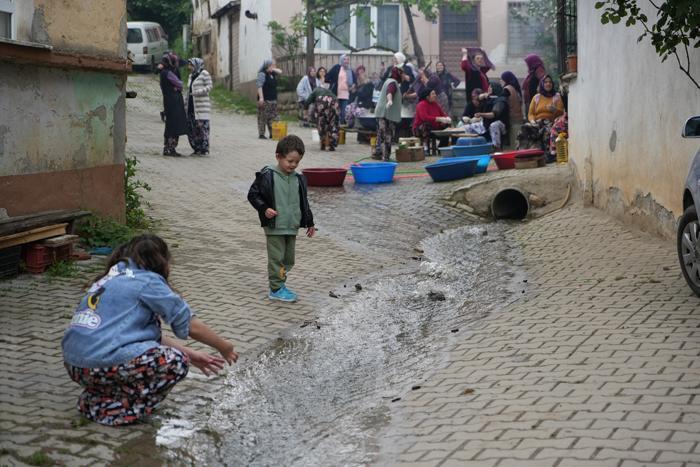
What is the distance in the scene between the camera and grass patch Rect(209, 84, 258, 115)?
106 ft

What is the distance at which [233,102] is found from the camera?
112 ft

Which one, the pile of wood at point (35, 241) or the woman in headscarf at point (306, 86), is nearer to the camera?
the pile of wood at point (35, 241)

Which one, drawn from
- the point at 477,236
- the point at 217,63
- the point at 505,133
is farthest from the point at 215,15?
the point at 477,236

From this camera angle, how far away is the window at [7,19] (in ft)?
32.2

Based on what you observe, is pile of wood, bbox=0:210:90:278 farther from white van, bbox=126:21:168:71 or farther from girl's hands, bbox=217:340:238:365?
white van, bbox=126:21:168:71

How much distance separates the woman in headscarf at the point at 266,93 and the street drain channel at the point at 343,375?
13.3m

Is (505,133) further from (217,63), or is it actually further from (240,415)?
(217,63)

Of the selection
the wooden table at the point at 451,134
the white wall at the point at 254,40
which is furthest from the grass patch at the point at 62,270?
the white wall at the point at 254,40

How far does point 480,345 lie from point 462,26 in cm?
2697

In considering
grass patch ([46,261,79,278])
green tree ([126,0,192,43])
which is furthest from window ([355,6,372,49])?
grass patch ([46,261,79,278])

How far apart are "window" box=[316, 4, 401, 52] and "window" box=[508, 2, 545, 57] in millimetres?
3478

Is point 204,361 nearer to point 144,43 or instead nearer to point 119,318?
point 119,318

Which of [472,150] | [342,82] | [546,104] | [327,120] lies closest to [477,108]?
[327,120]

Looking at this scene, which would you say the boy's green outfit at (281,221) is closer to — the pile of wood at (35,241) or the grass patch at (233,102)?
the pile of wood at (35,241)
